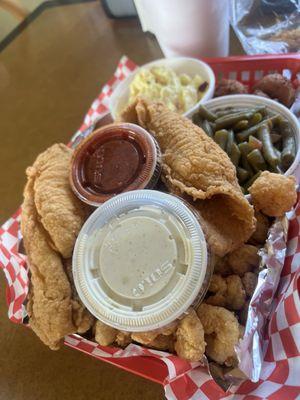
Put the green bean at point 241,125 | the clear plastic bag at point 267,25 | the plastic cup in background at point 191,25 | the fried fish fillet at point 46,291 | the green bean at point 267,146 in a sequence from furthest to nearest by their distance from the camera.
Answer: the clear plastic bag at point 267,25
the plastic cup in background at point 191,25
the green bean at point 241,125
the green bean at point 267,146
the fried fish fillet at point 46,291

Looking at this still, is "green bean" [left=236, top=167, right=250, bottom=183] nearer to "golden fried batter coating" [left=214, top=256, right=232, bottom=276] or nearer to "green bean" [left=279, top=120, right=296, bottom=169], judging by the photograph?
"green bean" [left=279, top=120, right=296, bottom=169]

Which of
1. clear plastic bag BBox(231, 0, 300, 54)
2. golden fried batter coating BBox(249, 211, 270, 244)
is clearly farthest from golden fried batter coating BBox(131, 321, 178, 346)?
clear plastic bag BBox(231, 0, 300, 54)

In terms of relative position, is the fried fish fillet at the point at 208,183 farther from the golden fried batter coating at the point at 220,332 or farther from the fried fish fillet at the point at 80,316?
the fried fish fillet at the point at 80,316

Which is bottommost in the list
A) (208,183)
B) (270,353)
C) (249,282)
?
(270,353)

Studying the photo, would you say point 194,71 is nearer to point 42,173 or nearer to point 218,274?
point 42,173

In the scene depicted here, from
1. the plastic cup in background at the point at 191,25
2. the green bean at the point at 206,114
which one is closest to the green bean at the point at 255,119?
the green bean at the point at 206,114

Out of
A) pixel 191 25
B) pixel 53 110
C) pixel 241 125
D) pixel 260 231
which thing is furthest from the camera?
pixel 53 110

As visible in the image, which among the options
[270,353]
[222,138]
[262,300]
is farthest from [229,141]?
[270,353]

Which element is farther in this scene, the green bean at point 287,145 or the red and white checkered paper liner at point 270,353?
A: the green bean at point 287,145

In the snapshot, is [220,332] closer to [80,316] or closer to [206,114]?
[80,316]
